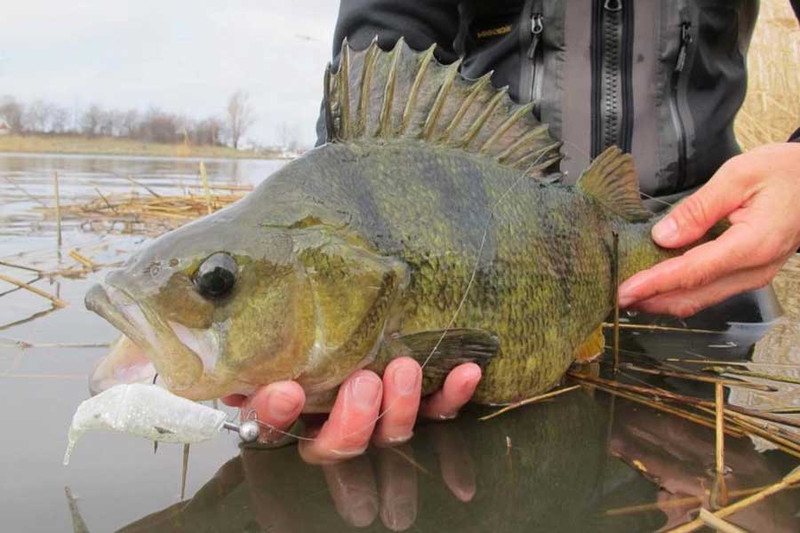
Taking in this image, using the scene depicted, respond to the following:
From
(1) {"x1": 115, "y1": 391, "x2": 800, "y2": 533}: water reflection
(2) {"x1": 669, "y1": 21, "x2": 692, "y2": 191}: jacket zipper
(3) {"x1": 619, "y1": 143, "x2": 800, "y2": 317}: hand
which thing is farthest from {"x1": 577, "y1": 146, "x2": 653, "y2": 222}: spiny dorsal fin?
(1) {"x1": 115, "y1": 391, "x2": 800, "y2": 533}: water reflection

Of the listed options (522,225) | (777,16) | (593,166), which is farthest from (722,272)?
(777,16)

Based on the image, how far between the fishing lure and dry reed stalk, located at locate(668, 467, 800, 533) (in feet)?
2.96

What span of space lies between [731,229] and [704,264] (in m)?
0.16

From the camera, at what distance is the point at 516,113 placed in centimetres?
212

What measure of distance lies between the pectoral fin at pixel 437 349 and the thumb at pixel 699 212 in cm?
82

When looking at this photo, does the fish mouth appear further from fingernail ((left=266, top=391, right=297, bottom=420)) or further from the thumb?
the thumb

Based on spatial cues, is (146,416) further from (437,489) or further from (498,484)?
(498,484)

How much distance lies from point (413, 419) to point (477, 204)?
63cm

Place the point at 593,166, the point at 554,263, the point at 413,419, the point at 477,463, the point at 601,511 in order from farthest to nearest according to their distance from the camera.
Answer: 1. the point at 593,166
2. the point at 554,263
3. the point at 413,419
4. the point at 477,463
5. the point at 601,511

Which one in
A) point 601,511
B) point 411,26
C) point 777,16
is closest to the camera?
point 601,511

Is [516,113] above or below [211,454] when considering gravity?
above

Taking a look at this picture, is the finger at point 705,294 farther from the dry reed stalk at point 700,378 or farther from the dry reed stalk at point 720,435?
the dry reed stalk at point 720,435

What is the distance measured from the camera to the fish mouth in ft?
4.73

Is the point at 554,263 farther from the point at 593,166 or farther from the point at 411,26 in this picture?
the point at 411,26
